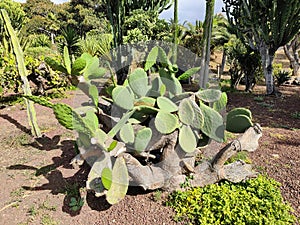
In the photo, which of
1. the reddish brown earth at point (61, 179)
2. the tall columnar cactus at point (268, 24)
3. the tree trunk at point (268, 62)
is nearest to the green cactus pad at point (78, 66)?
the reddish brown earth at point (61, 179)

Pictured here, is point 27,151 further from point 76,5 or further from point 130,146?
point 76,5

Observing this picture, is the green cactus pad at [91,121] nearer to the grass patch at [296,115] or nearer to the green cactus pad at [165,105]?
the green cactus pad at [165,105]

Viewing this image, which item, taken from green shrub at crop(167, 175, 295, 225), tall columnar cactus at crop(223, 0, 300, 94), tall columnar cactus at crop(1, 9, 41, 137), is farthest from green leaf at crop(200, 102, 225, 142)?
tall columnar cactus at crop(223, 0, 300, 94)

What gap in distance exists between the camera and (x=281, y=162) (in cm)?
247

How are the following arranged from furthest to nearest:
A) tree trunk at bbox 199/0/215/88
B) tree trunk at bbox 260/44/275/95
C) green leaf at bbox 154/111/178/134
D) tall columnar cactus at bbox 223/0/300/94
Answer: tree trunk at bbox 260/44/275/95, tall columnar cactus at bbox 223/0/300/94, tree trunk at bbox 199/0/215/88, green leaf at bbox 154/111/178/134

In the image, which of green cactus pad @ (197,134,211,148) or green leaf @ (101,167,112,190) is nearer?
green leaf @ (101,167,112,190)

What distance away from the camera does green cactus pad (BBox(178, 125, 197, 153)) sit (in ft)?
6.24

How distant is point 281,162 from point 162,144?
1359mm

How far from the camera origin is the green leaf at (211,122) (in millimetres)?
2064

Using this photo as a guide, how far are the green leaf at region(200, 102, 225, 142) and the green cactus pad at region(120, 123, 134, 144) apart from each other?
63 cm

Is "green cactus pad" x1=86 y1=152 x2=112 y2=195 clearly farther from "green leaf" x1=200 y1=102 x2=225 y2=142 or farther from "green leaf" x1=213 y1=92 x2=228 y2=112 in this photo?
"green leaf" x1=213 y1=92 x2=228 y2=112

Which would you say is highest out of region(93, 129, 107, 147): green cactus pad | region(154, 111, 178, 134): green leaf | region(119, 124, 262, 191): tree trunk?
region(154, 111, 178, 134): green leaf

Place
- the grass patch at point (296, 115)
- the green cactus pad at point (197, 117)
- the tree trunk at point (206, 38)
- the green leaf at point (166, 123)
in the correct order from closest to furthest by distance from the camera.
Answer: the green leaf at point (166, 123), the green cactus pad at point (197, 117), the tree trunk at point (206, 38), the grass patch at point (296, 115)

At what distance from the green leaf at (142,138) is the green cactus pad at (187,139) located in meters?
0.26
